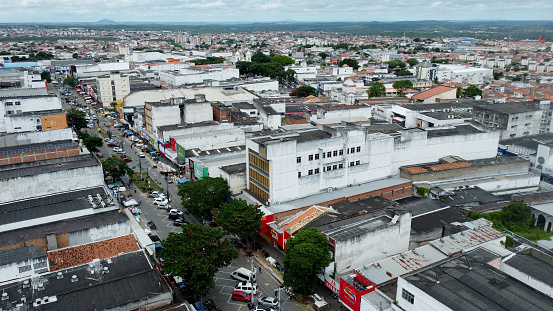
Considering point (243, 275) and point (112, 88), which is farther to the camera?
point (112, 88)

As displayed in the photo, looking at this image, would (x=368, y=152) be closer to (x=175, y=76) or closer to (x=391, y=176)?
(x=391, y=176)

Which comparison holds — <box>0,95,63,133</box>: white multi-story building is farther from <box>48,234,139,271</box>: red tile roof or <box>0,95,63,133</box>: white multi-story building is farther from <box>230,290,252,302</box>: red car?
<box>230,290,252,302</box>: red car

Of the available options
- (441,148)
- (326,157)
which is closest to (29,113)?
(326,157)

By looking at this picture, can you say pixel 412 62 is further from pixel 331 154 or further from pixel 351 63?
pixel 331 154

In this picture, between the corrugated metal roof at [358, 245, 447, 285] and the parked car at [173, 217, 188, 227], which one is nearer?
the corrugated metal roof at [358, 245, 447, 285]

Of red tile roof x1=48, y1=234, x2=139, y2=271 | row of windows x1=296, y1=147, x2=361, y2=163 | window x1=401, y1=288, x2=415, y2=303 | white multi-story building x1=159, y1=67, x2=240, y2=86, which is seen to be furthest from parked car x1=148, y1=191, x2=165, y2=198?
white multi-story building x1=159, y1=67, x2=240, y2=86

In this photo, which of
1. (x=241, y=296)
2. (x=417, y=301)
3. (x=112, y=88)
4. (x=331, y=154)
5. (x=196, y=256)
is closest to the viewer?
(x=417, y=301)

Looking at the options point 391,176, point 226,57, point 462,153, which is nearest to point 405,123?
point 462,153
